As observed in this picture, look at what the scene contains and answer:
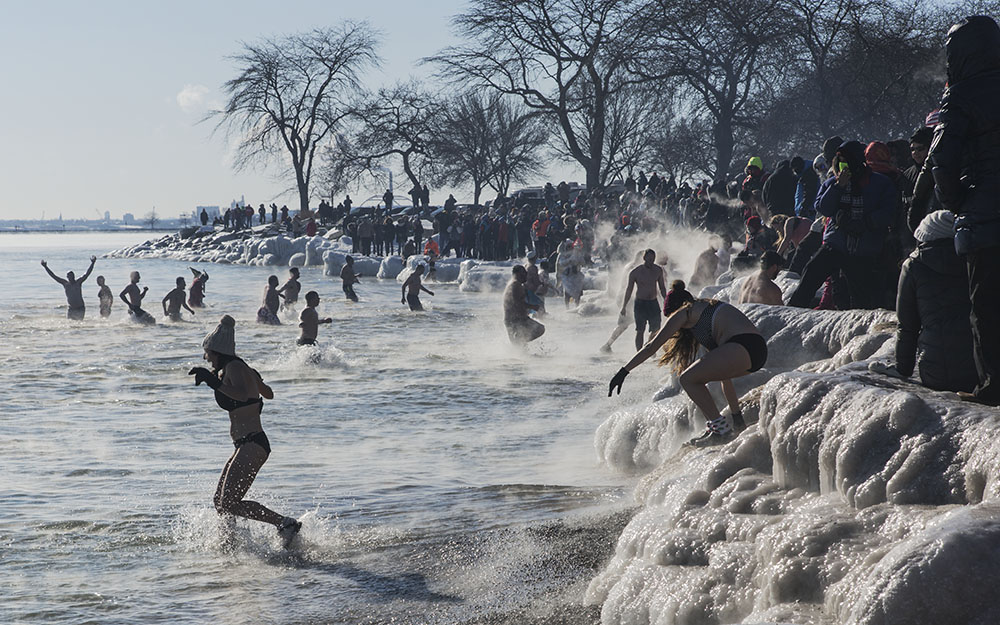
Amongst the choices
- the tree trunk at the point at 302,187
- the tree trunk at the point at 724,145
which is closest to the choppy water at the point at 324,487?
the tree trunk at the point at 724,145

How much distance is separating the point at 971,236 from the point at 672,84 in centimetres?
3173

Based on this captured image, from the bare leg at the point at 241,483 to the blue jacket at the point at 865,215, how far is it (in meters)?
4.69

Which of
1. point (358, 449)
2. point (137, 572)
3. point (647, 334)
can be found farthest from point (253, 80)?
point (137, 572)

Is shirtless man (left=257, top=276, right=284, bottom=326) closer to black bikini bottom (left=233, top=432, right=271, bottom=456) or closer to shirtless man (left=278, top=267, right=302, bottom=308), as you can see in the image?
shirtless man (left=278, top=267, right=302, bottom=308)

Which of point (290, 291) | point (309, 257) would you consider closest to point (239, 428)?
point (290, 291)

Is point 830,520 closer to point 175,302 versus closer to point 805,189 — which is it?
point 805,189

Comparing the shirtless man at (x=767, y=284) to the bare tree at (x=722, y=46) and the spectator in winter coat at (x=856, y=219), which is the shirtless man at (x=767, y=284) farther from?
the bare tree at (x=722, y=46)

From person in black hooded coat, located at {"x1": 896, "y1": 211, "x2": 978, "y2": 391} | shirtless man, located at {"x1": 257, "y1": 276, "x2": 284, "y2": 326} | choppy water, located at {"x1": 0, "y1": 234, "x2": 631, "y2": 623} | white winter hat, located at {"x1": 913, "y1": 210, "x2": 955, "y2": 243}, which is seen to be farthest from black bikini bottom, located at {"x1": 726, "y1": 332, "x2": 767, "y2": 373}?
shirtless man, located at {"x1": 257, "y1": 276, "x2": 284, "y2": 326}

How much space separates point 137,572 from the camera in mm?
7773

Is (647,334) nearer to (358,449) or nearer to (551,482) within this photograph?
(358,449)

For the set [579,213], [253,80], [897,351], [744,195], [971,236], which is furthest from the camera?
[253,80]

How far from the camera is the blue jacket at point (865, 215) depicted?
28.1 ft

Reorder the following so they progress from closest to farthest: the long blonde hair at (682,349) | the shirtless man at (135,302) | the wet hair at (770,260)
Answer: the long blonde hair at (682,349)
the wet hair at (770,260)
the shirtless man at (135,302)

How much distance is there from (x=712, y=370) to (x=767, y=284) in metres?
3.54
